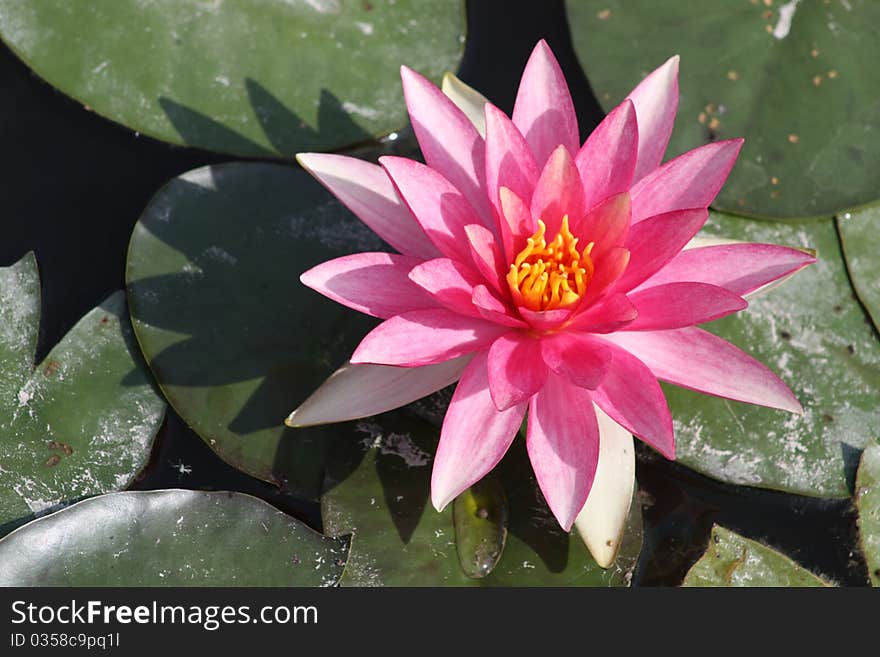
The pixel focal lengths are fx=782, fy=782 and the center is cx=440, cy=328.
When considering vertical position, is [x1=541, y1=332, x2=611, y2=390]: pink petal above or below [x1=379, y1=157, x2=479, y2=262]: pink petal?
below

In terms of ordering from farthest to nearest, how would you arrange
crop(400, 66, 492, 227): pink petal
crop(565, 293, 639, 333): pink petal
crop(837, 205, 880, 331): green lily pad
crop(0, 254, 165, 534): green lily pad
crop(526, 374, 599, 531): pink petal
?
crop(837, 205, 880, 331): green lily pad < crop(0, 254, 165, 534): green lily pad < crop(400, 66, 492, 227): pink petal < crop(526, 374, 599, 531): pink petal < crop(565, 293, 639, 333): pink petal

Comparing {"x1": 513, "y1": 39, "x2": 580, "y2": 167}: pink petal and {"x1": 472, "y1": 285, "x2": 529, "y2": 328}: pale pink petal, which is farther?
{"x1": 513, "y1": 39, "x2": 580, "y2": 167}: pink petal

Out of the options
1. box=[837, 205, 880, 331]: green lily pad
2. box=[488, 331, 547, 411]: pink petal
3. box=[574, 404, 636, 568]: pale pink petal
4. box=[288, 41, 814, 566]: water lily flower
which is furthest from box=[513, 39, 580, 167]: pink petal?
box=[837, 205, 880, 331]: green lily pad

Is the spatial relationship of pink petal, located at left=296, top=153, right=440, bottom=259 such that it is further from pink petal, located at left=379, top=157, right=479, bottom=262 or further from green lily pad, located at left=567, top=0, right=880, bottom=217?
green lily pad, located at left=567, top=0, right=880, bottom=217

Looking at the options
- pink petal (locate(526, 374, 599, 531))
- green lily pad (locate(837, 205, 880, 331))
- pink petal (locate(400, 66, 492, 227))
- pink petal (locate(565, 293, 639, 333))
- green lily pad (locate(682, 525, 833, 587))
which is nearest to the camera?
pink petal (locate(565, 293, 639, 333))

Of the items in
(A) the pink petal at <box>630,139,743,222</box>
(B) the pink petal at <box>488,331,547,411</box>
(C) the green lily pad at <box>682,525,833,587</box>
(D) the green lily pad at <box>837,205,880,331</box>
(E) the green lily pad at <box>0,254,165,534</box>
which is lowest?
(C) the green lily pad at <box>682,525,833,587</box>

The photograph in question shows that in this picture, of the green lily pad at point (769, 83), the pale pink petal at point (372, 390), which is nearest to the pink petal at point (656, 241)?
the pale pink petal at point (372, 390)

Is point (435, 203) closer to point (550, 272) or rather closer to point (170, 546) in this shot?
point (550, 272)

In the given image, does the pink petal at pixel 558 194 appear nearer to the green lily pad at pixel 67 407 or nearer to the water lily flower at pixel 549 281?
the water lily flower at pixel 549 281
